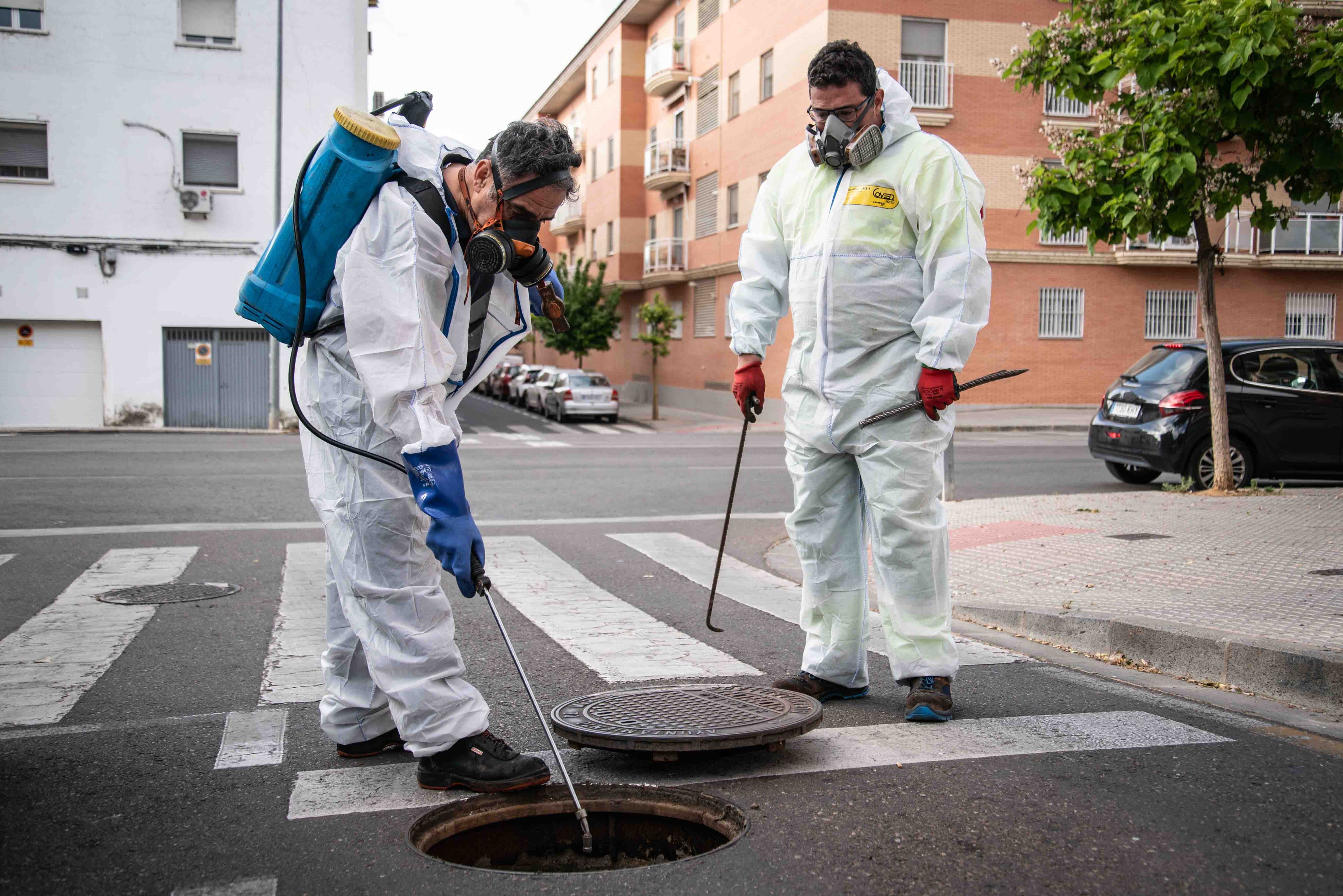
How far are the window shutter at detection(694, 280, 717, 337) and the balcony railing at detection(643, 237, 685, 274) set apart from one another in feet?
4.58

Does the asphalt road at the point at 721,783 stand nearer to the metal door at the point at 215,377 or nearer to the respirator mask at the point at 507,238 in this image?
the respirator mask at the point at 507,238

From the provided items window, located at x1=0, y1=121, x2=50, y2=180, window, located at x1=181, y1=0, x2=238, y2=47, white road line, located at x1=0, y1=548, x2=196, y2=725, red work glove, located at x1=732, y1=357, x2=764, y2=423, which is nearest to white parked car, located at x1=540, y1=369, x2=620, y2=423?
window, located at x1=181, y1=0, x2=238, y2=47

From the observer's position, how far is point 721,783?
333 centimetres

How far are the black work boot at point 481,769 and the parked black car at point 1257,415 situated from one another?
33.0 ft


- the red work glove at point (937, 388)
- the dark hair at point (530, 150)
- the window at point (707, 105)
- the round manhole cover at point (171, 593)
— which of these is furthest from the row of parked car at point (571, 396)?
the dark hair at point (530, 150)

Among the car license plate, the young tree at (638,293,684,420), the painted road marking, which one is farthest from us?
the young tree at (638,293,684,420)

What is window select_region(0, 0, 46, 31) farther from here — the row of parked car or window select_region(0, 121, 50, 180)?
the row of parked car

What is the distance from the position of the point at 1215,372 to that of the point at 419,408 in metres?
9.52

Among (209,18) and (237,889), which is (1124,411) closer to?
(237,889)

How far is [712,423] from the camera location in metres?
30.6

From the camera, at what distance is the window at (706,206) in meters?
35.8

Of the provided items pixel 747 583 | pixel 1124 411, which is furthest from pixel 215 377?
pixel 747 583

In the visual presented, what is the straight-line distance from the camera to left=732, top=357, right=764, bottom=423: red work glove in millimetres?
4352

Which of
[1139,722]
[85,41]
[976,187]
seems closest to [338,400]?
[976,187]
